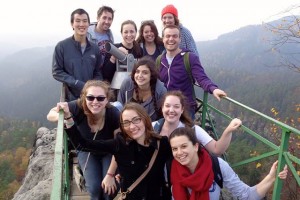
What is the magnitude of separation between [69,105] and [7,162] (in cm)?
5943

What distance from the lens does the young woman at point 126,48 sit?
5.80 meters

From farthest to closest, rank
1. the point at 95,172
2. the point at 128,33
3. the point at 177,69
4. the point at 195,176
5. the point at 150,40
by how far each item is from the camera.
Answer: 1. the point at 150,40
2. the point at 128,33
3. the point at 177,69
4. the point at 95,172
5. the point at 195,176

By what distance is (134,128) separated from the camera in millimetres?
3447

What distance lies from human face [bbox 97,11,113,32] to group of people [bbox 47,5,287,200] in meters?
0.52

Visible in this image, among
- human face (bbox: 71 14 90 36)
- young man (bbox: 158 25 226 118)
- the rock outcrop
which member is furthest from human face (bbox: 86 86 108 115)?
the rock outcrop

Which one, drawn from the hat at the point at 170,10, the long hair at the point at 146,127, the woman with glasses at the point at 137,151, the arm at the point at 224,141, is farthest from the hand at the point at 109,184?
the hat at the point at 170,10

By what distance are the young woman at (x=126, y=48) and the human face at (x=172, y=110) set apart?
2.20m

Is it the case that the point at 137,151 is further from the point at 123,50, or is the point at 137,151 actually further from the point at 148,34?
the point at 148,34

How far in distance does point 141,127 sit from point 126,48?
2818mm

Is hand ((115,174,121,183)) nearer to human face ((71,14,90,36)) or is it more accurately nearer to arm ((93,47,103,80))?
arm ((93,47,103,80))

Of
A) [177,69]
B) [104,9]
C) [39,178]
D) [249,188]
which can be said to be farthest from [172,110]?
[39,178]

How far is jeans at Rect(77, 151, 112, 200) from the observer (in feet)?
13.5

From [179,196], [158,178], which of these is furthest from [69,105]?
[179,196]

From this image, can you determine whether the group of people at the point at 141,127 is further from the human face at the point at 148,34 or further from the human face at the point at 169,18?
the human face at the point at 148,34
